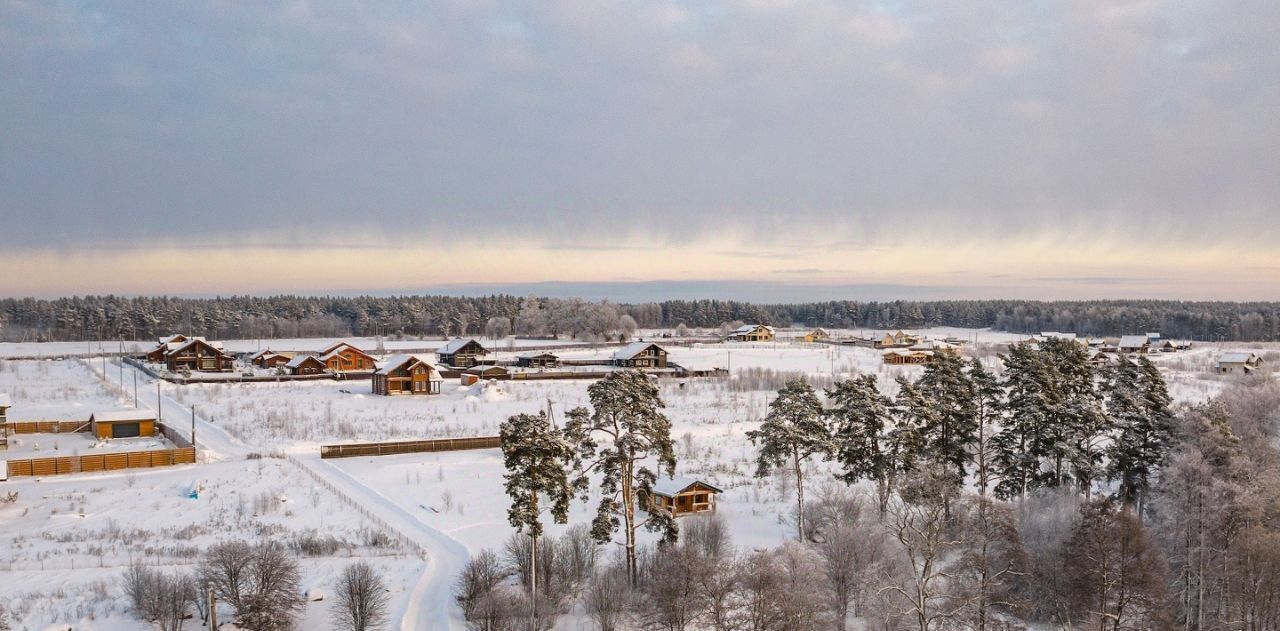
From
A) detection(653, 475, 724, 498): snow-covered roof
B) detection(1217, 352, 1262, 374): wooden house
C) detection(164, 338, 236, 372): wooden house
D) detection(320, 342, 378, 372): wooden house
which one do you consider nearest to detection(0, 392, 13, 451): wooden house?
detection(320, 342, 378, 372): wooden house

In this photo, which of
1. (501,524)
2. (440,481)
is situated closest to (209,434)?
(440,481)

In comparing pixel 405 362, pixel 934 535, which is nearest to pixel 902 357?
pixel 405 362

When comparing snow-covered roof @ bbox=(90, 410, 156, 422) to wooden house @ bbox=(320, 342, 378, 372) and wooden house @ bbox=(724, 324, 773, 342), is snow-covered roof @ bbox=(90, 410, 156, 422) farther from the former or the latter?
wooden house @ bbox=(724, 324, 773, 342)

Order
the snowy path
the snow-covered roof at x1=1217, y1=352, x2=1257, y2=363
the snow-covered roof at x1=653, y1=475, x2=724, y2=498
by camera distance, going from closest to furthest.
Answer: the snowy path
the snow-covered roof at x1=653, y1=475, x2=724, y2=498
the snow-covered roof at x1=1217, y1=352, x2=1257, y2=363

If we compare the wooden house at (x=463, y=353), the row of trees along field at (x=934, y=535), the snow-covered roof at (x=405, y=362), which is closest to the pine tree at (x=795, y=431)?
the row of trees along field at (x=934, y=535)

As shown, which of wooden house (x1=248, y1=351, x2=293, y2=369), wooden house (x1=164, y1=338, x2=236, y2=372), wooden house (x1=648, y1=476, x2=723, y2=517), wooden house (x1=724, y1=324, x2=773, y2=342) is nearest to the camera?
wooden house (x1=648, y1=476, x2=723, y2=517)

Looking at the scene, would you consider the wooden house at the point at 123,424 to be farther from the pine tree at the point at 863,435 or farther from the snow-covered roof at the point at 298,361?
the pine tree at the point at 863,435
